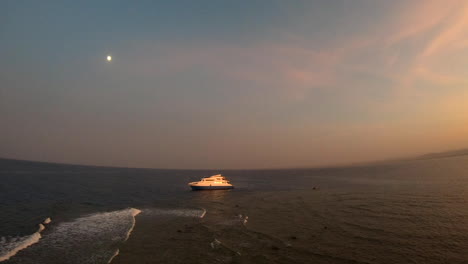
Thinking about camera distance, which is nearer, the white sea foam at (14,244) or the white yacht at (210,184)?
the white sea foam at (14,244)

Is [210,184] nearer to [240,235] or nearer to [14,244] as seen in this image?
[240,235]

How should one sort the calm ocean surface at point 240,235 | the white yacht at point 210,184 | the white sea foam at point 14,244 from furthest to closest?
1. the white yacht at point 210,184
2. the white sea foam at point 14,244
3. the calm ocean surface at point 240,235

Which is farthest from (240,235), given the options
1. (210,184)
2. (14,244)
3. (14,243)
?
(210,184)

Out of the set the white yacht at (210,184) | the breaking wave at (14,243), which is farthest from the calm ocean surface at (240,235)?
the white yacht at (210,184)

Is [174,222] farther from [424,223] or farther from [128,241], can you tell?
[424,223]

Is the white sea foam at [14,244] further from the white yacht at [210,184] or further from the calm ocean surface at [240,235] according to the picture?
the white yacht at [210,184]

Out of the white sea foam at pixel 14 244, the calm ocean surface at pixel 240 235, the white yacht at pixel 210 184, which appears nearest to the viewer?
the calm ocean surface at pixel 240 235

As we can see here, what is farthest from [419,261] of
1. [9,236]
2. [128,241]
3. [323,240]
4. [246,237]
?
[9,236]

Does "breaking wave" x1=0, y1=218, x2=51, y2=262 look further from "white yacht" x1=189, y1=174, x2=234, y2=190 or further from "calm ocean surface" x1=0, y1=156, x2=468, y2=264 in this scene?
"white yacht" x1=189, y1=174, x2=234, y2=190

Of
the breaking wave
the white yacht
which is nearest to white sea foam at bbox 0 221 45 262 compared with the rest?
the breaking wave
